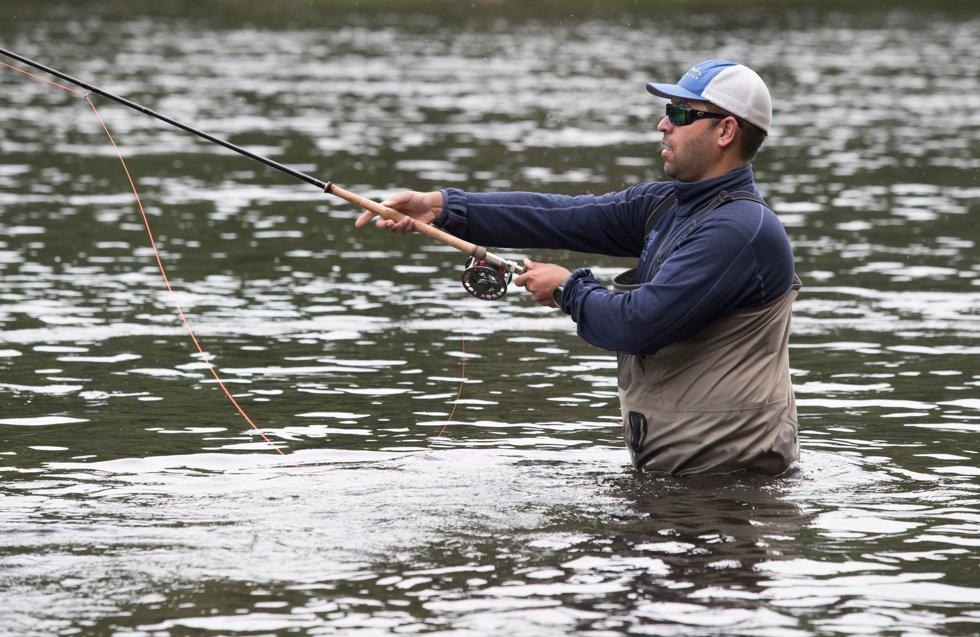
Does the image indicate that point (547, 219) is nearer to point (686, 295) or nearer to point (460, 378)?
point (686, 295)

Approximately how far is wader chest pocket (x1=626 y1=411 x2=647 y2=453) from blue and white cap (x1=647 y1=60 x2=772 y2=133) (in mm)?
1323

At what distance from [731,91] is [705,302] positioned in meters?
0.88

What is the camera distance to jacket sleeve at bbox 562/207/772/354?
6.61m

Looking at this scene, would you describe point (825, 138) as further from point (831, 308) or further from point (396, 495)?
point (396, 495)

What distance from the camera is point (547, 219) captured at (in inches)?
302

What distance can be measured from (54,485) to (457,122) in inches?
710

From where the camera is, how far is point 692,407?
274 inches

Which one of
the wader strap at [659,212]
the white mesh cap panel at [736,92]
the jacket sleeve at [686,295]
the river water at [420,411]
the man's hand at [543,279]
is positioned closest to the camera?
the river water at [420,411]

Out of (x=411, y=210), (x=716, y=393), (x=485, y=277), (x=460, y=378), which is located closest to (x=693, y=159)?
(x=716, y=393)

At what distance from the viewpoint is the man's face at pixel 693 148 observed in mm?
6863

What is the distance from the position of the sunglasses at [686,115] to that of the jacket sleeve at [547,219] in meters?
0.69

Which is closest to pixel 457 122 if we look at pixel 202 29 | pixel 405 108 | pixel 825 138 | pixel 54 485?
pixel 405 108

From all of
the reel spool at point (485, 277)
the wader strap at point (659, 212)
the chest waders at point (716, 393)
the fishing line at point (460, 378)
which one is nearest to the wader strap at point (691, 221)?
the chest waders at point (716, 393)

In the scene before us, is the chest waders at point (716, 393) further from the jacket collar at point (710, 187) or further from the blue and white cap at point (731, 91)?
the blue and white cap at point (731, 91)
